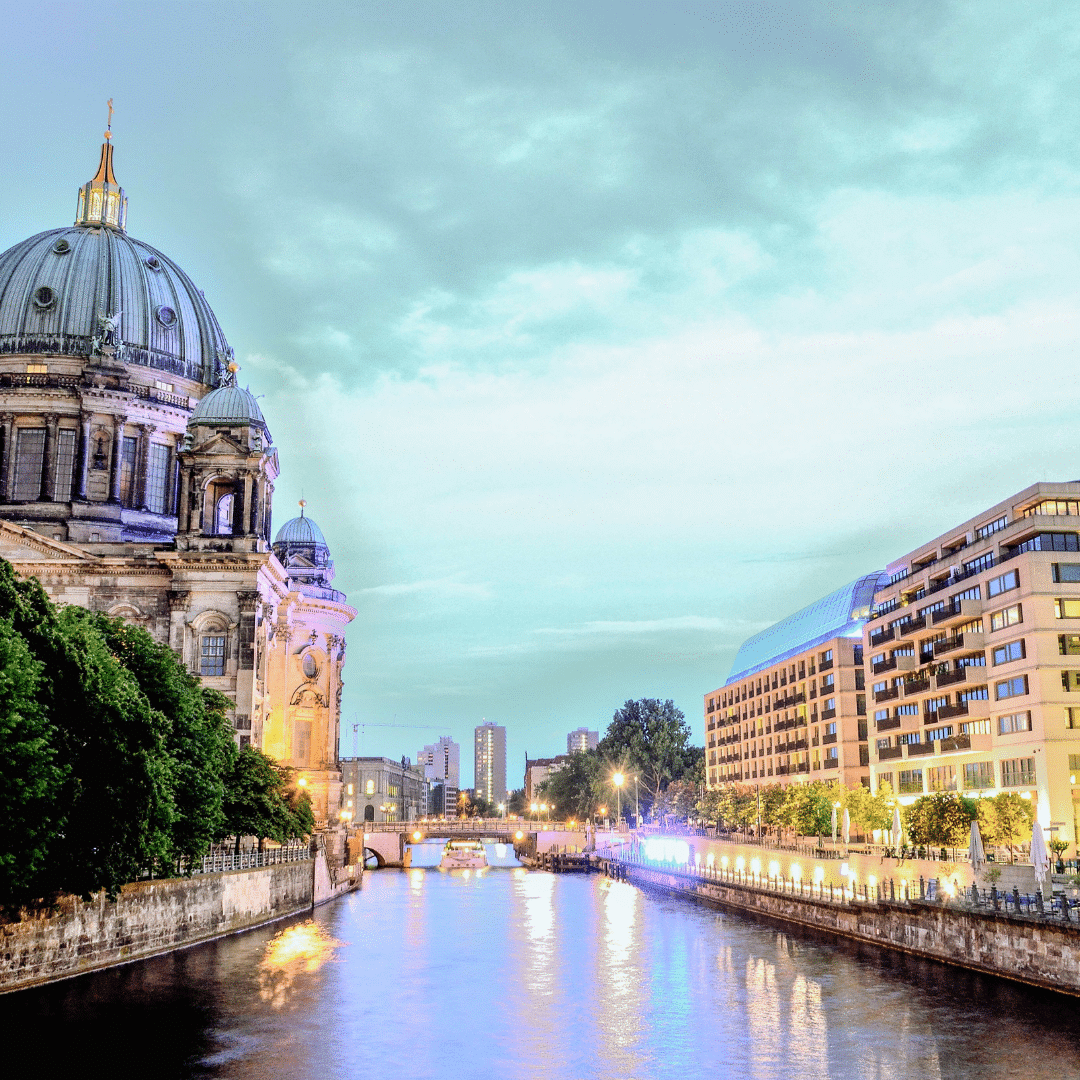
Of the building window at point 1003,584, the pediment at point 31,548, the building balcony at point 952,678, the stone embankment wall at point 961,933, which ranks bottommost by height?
the stone embankment wall at point 961,933

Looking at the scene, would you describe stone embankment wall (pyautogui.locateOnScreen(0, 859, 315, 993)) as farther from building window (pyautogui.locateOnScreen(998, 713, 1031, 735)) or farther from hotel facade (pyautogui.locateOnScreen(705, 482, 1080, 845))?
building window (pyautogui.locateOnScreen(998, 713, 1031, 735))

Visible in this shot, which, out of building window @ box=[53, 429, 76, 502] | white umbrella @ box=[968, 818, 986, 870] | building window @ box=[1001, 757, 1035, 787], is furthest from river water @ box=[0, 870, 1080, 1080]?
building window @ box=[53, 429, 76, 502]

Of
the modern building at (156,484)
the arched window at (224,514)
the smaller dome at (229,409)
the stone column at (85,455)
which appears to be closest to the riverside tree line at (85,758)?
the modern building at (156,484)

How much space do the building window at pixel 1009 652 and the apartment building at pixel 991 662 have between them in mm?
128

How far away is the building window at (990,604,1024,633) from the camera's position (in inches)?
3420

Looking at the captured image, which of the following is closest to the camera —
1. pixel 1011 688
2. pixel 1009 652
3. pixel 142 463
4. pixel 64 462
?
pixel 1011 688

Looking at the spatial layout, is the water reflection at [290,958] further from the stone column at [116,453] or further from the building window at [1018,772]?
the building window at [1018,772]

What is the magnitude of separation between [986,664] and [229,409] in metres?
61.1

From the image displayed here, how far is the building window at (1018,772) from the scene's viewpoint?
84537mm

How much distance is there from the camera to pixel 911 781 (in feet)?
353

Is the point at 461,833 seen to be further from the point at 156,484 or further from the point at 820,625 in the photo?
the point at 156,484

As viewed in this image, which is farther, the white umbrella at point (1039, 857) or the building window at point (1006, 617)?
the building window at point (1006, 617)

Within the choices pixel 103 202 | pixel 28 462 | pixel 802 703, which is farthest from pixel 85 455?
pixel 802 703

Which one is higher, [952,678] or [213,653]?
[213,653]
